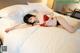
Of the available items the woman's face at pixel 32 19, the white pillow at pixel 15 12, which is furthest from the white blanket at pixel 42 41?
the white pillow at pixel 15 12

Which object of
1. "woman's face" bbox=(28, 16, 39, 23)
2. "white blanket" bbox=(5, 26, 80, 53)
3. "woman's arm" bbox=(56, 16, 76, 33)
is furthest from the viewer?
"woman's face" bbox=(28, 16, 39, 23)

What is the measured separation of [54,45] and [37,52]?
0.18 m

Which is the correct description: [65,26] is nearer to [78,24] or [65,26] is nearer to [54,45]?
[78,24]

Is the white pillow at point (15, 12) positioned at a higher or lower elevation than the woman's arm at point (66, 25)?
higher

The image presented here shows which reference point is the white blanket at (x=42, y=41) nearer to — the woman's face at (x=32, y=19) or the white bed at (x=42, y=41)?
the white bed at (x=42, y=41)

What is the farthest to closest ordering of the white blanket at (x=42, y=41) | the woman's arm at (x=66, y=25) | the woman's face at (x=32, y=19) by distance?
the woman's face at (x=32, y=19)
the woman's arm at (x=66, y=25)
the white blanket at (x=42, y=41)

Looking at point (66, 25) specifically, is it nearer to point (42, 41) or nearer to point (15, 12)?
point (42, 41)

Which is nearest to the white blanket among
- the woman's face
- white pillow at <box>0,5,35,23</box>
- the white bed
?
the white bed

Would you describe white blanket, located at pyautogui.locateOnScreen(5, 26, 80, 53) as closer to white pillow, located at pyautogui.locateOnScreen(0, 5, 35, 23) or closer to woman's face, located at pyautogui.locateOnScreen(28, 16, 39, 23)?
woman's face, located at pyautogui.locateOnScreen(28, 16, 39, 23)

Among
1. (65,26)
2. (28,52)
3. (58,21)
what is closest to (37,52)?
(28,52)

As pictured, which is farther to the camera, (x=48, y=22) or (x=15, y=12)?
(x=15, y=12)

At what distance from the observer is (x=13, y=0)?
2.40 m

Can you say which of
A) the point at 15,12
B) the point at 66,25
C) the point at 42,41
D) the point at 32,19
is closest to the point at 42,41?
the point at 42,41

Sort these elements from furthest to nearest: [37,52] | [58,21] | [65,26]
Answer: [58,21] → [65,26] → [37,52]
